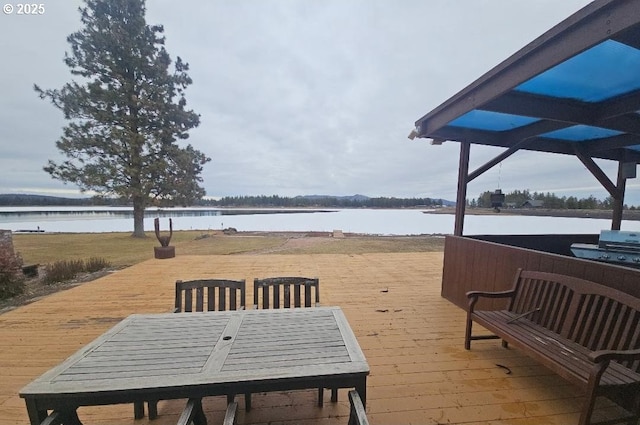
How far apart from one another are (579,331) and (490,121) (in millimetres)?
2765

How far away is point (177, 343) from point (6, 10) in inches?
321

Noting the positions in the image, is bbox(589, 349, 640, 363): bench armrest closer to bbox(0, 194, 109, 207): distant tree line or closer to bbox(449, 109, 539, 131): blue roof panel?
bbox(449, 109, 539, 131): blue roof panel

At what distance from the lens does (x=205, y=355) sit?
4.36 feet

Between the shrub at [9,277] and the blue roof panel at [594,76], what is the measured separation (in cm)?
786

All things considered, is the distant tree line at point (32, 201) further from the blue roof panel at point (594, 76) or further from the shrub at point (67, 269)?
the blue roof panel at point (594, 76)

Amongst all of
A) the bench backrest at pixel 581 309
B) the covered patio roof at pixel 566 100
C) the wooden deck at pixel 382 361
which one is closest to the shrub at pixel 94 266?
the wooden deck at pixel 382 361

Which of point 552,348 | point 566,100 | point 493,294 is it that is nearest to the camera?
point 552,348

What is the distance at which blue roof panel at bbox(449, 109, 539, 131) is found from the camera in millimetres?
3273

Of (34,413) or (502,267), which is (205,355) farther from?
(502,267)

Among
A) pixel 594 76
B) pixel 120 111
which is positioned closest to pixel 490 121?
pixel 594 76

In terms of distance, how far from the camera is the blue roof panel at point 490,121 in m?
3.27

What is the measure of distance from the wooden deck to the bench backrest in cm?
44

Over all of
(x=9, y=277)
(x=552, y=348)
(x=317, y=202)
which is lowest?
(x=9, y=277)

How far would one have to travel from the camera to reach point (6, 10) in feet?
16.8
